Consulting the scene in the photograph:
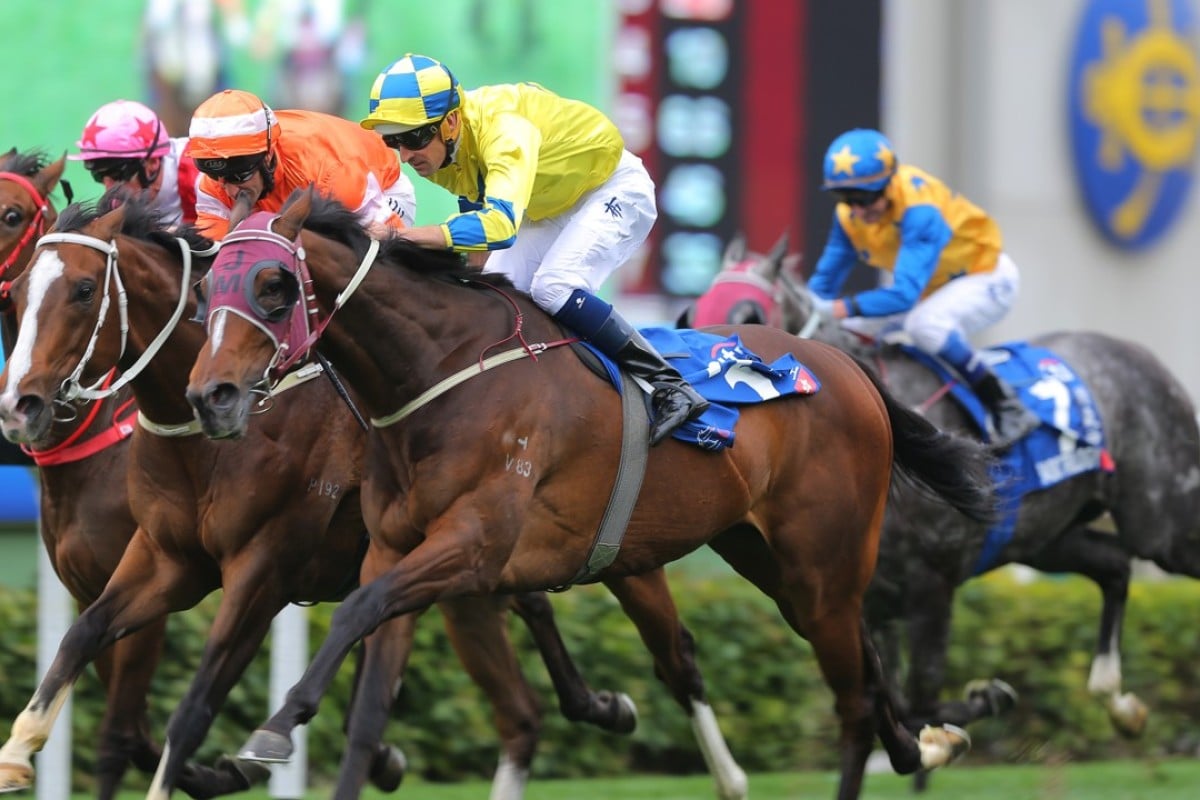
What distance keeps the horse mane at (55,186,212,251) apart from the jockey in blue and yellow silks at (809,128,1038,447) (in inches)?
98.8

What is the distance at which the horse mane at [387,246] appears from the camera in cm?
430

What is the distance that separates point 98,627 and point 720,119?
16.5 feet

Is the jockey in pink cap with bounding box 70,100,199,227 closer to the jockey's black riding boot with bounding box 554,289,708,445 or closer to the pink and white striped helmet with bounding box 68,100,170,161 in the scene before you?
the pink and white striped helmet with bounding box 68,100,170,161

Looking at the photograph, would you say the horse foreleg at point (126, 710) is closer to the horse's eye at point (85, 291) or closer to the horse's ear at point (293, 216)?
the horse's eye at point (85, 291)

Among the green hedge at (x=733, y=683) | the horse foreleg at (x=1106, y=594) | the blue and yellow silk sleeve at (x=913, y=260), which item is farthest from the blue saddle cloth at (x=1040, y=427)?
the green hedge at (x=733, y=683)

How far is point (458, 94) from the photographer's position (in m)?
4.49

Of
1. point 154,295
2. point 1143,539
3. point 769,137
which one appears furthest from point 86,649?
point 769,137

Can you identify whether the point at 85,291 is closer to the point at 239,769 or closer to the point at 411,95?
the point at 411,95

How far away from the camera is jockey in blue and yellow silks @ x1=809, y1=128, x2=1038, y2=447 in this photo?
6.48 metres

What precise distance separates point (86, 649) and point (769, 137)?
5222 millimetres

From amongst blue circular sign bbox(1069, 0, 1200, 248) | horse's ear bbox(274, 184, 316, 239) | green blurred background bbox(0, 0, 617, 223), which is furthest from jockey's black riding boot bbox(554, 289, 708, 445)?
blue circular sign bbox(1069, 0, 1200, 248)

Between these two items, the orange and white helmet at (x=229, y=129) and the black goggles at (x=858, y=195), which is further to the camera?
the black goggles at (x=858, y=195)

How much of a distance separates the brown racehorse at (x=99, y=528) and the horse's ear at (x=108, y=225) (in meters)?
0.47

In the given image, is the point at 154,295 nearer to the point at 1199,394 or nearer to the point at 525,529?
the point at 525,529
